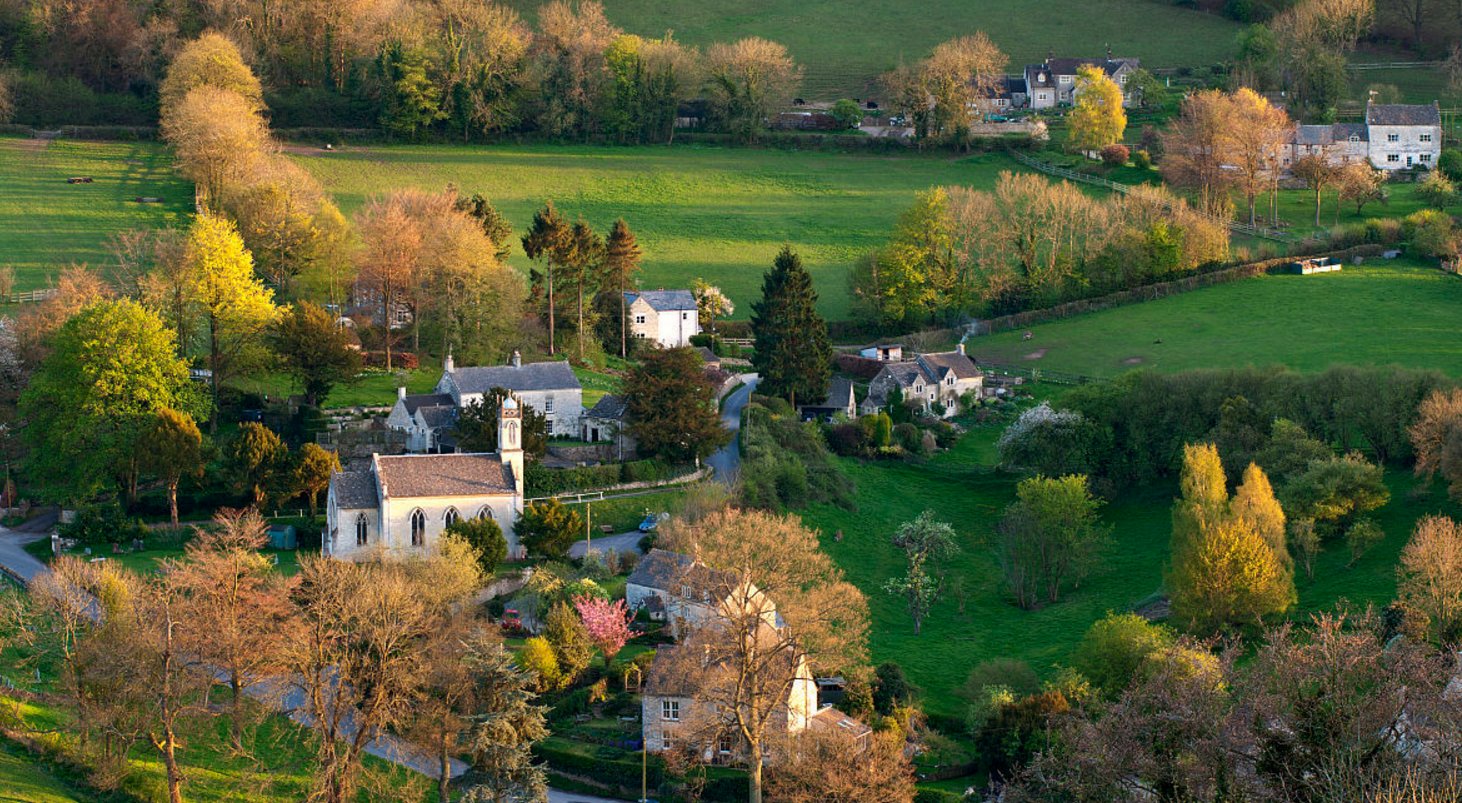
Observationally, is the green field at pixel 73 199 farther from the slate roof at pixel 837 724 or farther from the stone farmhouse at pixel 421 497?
the slate roof at pixel 837 724

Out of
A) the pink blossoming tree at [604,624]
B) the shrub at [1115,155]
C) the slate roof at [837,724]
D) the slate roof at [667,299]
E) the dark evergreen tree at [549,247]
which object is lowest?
the slate roof at [837,724]

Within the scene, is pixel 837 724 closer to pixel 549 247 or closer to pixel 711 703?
pixel 711 703

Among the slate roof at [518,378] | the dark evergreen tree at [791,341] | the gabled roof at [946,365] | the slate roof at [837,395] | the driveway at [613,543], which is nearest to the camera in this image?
the driveway at [613,543]

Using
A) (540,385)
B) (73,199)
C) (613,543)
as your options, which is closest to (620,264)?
(540,385)

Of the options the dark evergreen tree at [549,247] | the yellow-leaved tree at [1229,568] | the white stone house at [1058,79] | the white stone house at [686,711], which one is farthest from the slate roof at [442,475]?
the white stone house at [1058,79]

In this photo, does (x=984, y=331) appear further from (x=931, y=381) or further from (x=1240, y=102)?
(x=1240, y=102)

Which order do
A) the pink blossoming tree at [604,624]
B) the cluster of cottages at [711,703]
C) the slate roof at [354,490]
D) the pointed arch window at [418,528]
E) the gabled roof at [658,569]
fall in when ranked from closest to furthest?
the cluster of cottages at [711,703], the pink blossoming tree at [604,624], the gabled roof at [658,569], the slate roof at [354,490], the pointed arch window at [418,528]

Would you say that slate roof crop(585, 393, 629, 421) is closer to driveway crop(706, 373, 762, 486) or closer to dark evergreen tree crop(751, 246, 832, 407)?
driveway crop(706, 373, 762, 486)
